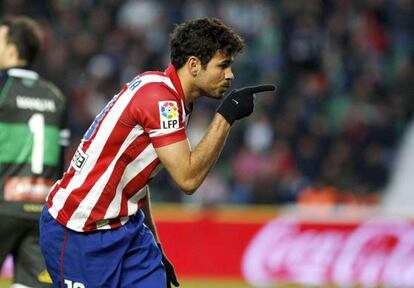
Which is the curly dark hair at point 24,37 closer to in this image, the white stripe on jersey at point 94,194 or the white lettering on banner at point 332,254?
the white stripe on jersey at point 94,194

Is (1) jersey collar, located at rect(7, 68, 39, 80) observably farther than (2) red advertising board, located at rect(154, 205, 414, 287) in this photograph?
No

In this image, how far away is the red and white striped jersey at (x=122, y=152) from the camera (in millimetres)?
5055

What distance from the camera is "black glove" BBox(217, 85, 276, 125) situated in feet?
16.7

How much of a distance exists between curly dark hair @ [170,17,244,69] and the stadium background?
783cm

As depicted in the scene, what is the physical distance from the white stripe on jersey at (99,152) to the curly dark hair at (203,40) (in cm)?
16

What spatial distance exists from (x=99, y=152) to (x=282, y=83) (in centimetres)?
1082

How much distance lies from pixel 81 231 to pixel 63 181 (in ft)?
0.85

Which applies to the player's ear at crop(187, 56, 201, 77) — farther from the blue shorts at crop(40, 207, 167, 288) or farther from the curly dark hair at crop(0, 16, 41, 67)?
the curly dark hair at crop(0, 16, 41, 67)

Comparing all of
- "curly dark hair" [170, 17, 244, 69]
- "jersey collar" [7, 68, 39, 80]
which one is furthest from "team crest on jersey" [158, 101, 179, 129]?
"jersey collar" [7, 68, 39, 80]

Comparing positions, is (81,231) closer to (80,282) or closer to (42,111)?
(80,282)

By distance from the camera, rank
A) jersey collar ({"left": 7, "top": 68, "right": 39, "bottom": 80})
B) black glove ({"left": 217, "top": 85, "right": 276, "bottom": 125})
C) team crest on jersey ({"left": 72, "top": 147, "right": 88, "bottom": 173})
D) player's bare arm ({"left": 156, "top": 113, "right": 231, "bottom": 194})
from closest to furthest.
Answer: player's bare arm ({"left": 156, "top": 113, "right": 231, "bottom": 194}) → black glove ({"left": 217, "top": 85, "right": 276, "bottom": 125}) → team crest on jersey ({"left": 72, "top": 147, "right": 88, "bottom": 173}) → jersey collar ({"left": 7, "top": 68, "right": 39, "bottom": 80})

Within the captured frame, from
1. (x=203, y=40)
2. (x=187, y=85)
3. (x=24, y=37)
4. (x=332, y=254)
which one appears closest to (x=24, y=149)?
(x=24, y=37)

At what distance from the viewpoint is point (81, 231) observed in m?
5.26

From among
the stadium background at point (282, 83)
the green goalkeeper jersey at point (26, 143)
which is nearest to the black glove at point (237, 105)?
the green goalkeeper jersey at point (26, 143)
